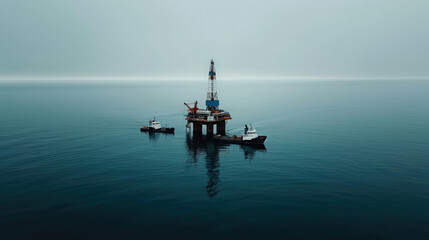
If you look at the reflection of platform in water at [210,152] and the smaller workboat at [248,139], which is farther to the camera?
the smaller workboat at [248,139]

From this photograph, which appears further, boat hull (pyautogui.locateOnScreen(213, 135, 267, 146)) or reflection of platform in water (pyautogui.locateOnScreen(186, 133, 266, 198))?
boat hull (pyautogui.locateOnScreen(213, 135, 267, 146))

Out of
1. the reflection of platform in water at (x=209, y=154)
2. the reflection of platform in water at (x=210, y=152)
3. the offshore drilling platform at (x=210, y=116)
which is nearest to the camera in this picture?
the reflection of platform in water at (x=209, y=154)

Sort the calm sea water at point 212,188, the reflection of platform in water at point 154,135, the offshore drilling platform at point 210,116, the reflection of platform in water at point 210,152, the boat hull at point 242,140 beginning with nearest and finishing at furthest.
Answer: the calm sea water at point 212,188, the reflection of platform in water at point 210,152, the boat hull at point 242,140, the reflection of platform in water at point 154,135, the offshore drilling platform at point 210,116

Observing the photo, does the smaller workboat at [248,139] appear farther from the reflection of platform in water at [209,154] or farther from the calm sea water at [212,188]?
the reflection of platform in water at [209,154]

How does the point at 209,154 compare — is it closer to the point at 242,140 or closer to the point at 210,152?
the point at 210,152

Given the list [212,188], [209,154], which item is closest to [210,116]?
[209,154]

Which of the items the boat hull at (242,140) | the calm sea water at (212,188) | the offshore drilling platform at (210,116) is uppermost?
the offshore drilling platform at (210,116)

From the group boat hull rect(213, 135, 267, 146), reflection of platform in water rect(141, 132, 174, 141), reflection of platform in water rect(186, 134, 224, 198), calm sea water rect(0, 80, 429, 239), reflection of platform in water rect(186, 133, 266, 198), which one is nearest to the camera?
calm sea water rect(0, 80, 429, 239)

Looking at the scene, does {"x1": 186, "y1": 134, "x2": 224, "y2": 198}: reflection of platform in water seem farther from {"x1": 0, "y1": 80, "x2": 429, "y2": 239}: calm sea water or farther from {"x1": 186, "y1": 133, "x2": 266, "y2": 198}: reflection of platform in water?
{"x1": 0, "y1": 80, "x2": 429, "y2": 239}: calm sea water

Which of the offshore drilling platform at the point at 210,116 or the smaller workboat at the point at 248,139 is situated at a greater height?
the offshore drilling platform at the point at 210,116

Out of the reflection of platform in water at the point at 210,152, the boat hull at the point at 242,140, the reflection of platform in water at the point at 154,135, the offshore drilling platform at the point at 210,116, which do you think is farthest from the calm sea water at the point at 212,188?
the offshore drilling platform at the point at 210,116

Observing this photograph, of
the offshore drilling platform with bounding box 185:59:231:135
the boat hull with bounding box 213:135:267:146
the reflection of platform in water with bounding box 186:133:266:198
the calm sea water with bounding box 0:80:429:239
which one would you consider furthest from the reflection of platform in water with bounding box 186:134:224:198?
the offshore drilling platform with bounding box 185:59:231:135
